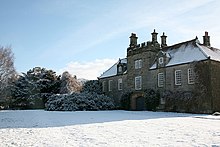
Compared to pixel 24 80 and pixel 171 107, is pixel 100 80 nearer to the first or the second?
pixel 24 80

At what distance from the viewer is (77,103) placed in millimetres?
34125

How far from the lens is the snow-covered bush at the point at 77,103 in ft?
111

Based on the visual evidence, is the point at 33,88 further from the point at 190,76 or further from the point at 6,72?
Answer: the point at 190,76

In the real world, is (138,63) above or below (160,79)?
above

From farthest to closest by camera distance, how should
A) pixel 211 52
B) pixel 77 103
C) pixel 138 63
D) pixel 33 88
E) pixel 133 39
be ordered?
pixel 33 88, pixel 133 39, pixel 138 63, pixel 77 103, pixel 211 52

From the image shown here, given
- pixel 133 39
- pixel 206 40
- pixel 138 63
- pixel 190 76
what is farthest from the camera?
pixel 133 39

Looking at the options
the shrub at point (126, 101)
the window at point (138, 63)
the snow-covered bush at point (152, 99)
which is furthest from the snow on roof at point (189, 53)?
the shrub at point (126, 101)

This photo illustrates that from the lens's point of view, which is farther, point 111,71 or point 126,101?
point 111,71

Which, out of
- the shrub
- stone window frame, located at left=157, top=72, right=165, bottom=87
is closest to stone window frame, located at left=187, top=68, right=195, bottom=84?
stone window frame, located at left=157, top=72, right=165, bottom=87

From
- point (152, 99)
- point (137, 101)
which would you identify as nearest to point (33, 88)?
point (137, 101)

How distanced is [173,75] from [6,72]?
26.9 metres

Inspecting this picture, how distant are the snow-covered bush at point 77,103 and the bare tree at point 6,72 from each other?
39.2ft

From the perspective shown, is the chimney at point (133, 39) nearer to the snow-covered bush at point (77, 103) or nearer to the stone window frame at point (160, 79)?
the stone window frame at point (160, 79)

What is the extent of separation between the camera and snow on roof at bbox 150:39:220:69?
29.8 metres
